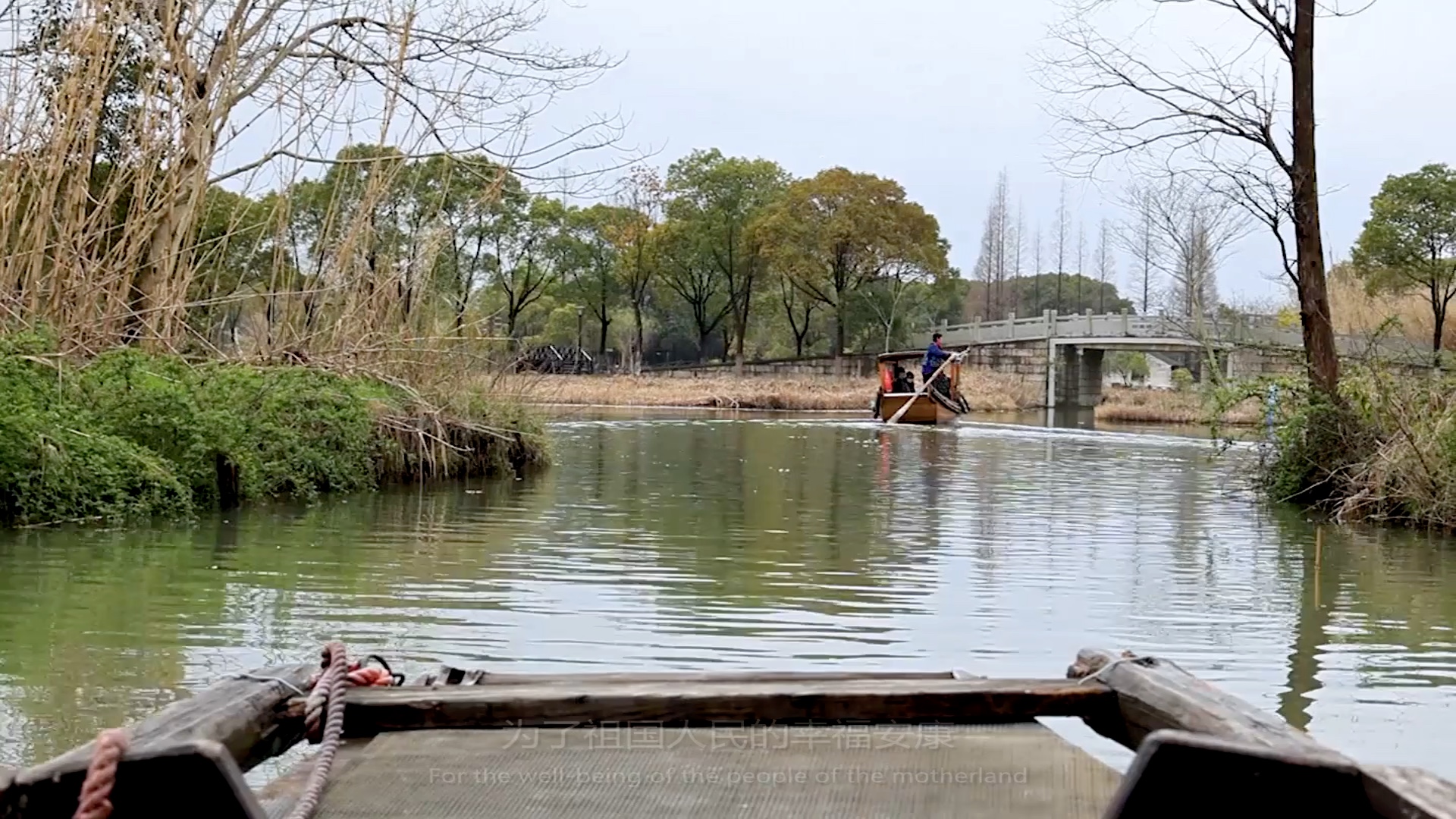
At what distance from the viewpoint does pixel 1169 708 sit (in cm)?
266

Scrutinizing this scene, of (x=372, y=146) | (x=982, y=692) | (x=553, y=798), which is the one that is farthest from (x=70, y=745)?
(x=372, y=146)

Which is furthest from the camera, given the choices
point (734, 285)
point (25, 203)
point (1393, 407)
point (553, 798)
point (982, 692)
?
point (734, 285)

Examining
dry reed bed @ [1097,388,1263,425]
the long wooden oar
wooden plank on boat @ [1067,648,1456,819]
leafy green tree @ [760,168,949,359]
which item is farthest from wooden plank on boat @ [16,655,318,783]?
leafy green tree @ [760,168,949,359]

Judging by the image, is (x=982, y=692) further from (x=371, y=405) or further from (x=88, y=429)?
(x=371, y=405)

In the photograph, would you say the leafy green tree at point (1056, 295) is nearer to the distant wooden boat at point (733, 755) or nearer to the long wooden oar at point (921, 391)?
the long wooden oar at point (921, 391)

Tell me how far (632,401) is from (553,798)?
3729 centimetres

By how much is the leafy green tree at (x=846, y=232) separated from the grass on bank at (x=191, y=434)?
34.2 meters

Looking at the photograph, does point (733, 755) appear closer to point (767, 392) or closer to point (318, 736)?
point (318, 736)

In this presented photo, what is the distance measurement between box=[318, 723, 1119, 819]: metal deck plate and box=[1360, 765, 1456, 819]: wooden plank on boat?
1.62 feet

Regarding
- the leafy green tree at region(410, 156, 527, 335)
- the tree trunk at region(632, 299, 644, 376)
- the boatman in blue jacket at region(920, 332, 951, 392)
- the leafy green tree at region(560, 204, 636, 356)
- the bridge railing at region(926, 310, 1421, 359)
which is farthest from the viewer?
the leafy green tree at region(560, 204, 636, 356)

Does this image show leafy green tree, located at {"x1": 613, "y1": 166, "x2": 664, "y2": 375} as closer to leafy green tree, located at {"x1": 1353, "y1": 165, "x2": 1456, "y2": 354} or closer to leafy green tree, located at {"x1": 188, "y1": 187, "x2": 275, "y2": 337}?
leafy green tree, located at {"x1": 1353, "y1": 165, "x2": 1456, "y2": 354}

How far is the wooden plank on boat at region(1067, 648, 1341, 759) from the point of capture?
237 centimetres

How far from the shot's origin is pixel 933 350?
27.6m

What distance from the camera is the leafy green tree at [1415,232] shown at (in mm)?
34281
